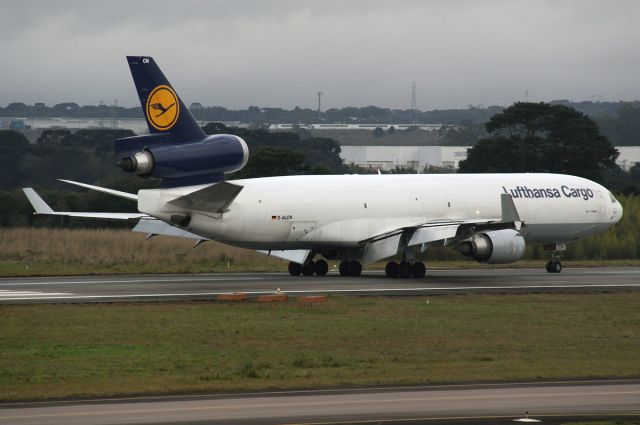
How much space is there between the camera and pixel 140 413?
19.9 meters

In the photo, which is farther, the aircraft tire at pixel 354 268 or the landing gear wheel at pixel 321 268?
the landing gear wheel at pixel 321 268

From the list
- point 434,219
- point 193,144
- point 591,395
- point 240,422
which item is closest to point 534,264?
point 434,219

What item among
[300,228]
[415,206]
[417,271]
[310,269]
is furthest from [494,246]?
[310,269]

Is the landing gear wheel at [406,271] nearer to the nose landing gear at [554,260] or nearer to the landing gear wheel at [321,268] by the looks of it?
the landing gear wheel at [321,268]

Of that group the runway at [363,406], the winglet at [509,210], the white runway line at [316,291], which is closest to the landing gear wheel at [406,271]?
the winglet at [509,210]

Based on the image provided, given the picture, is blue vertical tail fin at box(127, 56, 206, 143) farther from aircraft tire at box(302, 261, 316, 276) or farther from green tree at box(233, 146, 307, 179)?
green tree at box(233, 146, 307, 179)

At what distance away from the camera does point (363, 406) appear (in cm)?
2045

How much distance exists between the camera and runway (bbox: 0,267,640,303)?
1609 inches

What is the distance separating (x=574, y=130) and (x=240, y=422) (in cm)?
8391

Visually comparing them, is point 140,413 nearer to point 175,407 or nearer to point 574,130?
point 175,407

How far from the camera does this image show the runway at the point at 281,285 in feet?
134

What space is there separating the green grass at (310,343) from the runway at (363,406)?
118 centimetres

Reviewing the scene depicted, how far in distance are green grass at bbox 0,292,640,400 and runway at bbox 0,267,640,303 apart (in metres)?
2.68

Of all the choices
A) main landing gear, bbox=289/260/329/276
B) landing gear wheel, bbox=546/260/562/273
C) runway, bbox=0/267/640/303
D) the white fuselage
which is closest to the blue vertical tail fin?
the white fuselage
